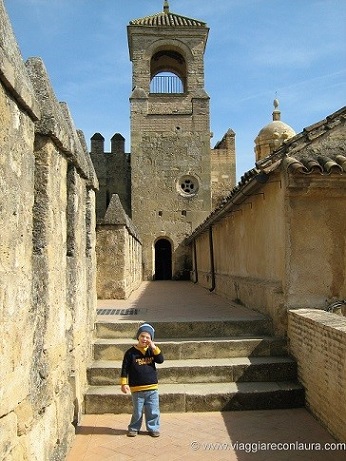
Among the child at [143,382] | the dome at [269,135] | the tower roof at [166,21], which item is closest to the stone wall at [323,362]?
the child at [143,382]

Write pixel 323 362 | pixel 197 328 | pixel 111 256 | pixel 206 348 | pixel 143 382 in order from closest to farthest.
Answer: pixel 143 382, pixel 323 362, pixel 206 348, pixel 197 328, pixel 111 256

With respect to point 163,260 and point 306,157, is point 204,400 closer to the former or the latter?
point 306,157

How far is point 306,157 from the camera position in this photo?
23.3 feet

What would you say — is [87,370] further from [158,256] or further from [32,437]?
[158,256]

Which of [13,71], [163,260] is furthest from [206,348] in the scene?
[163,260]

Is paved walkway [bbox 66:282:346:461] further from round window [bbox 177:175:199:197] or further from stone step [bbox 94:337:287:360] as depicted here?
round window [bbox 177:175:199:197]

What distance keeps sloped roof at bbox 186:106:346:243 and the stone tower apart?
60.2ft

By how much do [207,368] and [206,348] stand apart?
479 mm

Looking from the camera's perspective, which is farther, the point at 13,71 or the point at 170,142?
the point at 170,142

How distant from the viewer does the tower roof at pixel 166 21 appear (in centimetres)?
2680

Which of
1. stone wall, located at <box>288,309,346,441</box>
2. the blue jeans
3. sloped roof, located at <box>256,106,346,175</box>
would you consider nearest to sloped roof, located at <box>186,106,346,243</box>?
sloped roof, located at <box>256,106,346,175</box>

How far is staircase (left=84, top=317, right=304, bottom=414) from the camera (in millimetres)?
5676

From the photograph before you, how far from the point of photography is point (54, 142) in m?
4.35

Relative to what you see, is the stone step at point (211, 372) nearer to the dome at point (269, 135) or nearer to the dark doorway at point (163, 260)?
the dome at point (269, 135)
